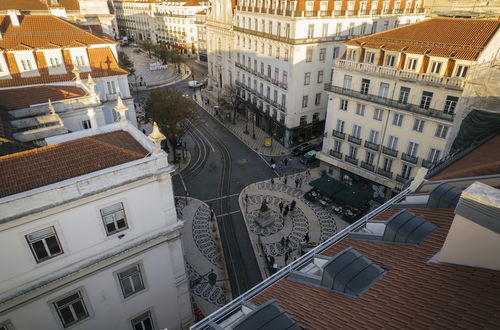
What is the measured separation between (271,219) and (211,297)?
1265 cm

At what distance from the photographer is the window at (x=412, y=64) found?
3486cm

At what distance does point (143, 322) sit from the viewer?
72.0ft

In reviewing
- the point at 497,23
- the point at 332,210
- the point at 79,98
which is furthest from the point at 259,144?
the point at 497,23

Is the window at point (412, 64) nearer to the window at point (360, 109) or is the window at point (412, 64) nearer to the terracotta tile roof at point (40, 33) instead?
the window at point (360, 109)

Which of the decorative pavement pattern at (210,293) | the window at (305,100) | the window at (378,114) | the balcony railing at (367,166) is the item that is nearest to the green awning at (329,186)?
the balcony railing at (367,166)

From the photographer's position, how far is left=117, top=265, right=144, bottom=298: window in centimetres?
1995

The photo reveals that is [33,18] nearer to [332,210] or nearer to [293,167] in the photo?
[293,167]

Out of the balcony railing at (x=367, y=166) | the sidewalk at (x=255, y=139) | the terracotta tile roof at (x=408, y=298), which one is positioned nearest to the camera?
the terracotta tile roof at (x=408, y=298)

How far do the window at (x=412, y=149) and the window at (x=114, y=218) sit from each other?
3210 centimetres

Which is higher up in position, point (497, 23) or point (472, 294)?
point (497, 23)

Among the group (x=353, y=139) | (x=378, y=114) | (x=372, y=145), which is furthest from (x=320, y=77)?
(x=372, y=145)

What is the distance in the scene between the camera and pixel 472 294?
331 inches

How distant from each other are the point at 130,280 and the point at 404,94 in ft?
110

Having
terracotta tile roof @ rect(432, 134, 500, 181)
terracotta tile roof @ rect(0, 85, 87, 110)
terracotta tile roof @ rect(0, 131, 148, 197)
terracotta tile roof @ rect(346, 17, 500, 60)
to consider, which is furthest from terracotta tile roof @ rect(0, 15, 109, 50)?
terracotta tile roof @ rect(432, 134, 500, 181)
